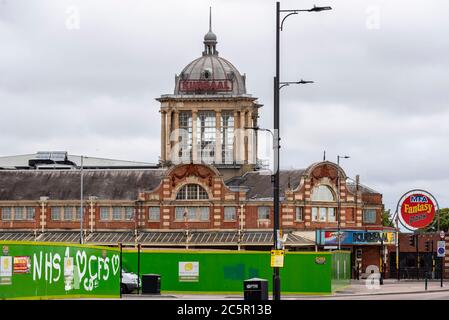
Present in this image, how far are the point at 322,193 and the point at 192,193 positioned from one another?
11.5m

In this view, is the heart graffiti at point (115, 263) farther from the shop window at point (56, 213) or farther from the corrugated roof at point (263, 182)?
the shop window at point (56, 213)

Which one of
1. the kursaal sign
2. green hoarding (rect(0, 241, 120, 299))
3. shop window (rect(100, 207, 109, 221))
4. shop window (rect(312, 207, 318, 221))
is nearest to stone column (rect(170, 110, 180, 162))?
shop window (rect(100, 207, 109, 221))

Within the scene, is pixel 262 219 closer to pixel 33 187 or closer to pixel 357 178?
pixel 357 178

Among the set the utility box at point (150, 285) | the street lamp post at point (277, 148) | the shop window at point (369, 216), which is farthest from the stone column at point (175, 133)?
the street lamp post at point (277, 148)

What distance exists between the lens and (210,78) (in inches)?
4633

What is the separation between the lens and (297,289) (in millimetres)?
67250

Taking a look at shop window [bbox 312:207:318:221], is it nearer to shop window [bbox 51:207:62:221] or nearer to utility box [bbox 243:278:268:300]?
shop window [bbox 51:207:62:221]

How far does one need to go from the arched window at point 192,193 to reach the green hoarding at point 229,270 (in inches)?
1525

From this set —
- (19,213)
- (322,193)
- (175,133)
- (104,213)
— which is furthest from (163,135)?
(322,193)

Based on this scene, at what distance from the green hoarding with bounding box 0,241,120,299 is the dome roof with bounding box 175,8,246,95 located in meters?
64.5

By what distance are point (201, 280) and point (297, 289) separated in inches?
211

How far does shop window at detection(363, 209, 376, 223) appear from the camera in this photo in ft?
390

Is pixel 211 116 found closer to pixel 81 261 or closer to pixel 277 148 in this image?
pixel 81 261
